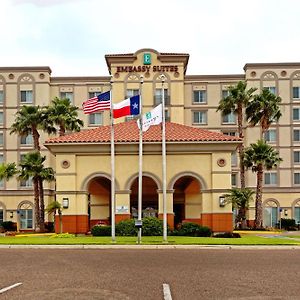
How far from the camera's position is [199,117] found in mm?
74875

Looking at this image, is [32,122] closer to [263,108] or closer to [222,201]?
[263,108]

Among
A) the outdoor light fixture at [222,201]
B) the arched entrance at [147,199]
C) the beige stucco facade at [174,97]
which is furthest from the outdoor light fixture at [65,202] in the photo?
the beige stucco facade at [174,97]

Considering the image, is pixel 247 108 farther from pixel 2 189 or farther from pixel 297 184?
pixel 2 189

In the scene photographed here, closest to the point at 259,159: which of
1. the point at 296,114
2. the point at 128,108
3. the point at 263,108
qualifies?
the point at 263,108

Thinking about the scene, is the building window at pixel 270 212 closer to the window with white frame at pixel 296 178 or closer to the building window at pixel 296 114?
the window with white frame at pixel 296 178

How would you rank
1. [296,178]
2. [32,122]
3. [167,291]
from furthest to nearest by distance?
[296,178]
[32,122]
[167,291]

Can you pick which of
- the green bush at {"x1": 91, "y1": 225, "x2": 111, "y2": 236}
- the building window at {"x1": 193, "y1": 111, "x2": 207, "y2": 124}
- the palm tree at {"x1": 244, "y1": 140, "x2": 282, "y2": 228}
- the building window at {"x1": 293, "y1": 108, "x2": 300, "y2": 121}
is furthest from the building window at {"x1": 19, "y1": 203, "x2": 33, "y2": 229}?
the green bush at {"x1": 91, "y1": 225, "x2": 111, "y2": 236}

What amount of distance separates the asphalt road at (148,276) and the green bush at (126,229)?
523 inches

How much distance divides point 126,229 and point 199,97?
40.8 metres

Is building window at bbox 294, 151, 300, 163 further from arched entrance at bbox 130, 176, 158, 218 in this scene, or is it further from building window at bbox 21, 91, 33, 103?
building window at bbox 21, 91, 33, 103

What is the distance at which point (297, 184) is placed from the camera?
72.8 m

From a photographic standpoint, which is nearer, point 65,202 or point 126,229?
point 126,229

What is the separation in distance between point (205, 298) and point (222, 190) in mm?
28784

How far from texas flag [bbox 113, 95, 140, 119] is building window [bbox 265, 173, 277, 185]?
147 ft
